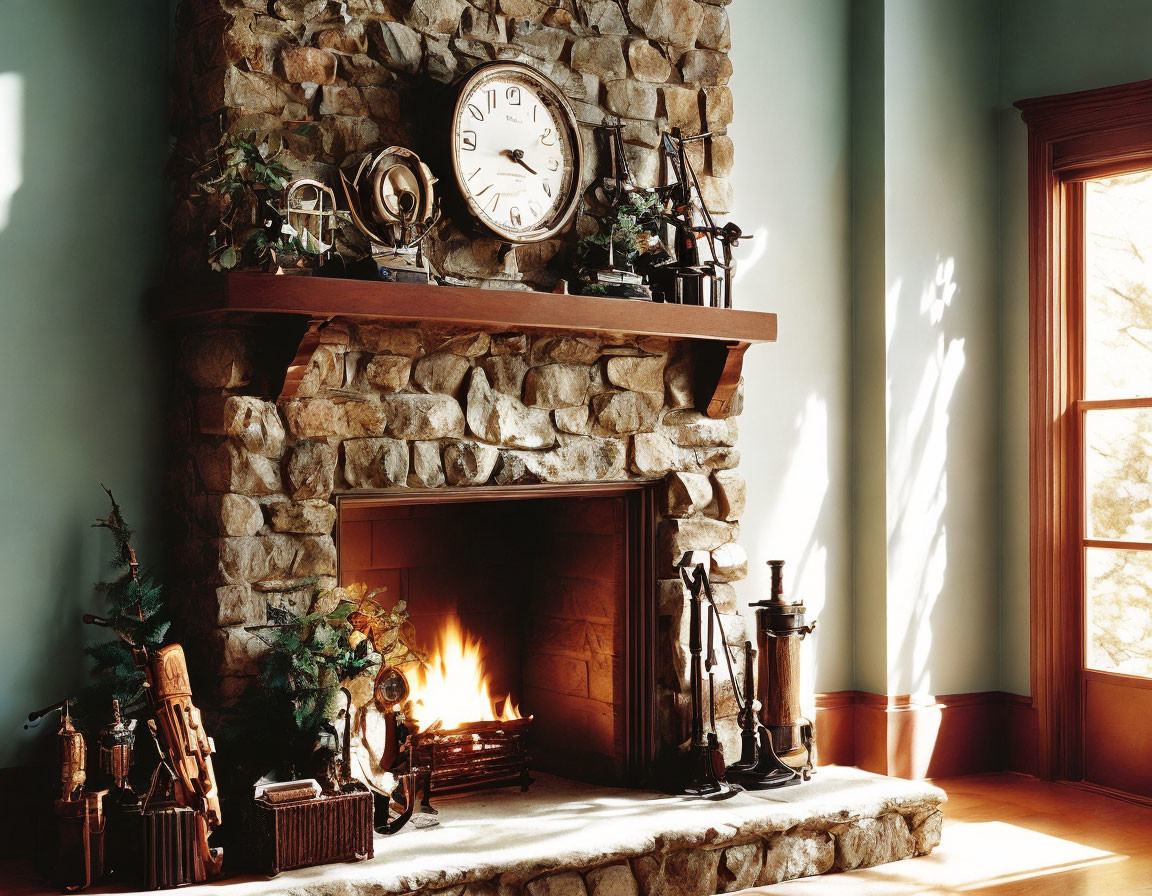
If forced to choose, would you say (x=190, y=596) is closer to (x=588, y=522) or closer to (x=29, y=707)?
(x=29, y=707)

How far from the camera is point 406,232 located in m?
3.67

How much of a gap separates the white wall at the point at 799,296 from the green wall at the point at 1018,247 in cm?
67

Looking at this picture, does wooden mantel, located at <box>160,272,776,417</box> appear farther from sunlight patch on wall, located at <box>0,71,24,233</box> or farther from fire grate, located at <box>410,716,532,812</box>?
fire grate, located at <box>410,716,532,812</box>

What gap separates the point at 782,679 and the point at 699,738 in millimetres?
346

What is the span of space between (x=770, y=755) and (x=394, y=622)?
130cm

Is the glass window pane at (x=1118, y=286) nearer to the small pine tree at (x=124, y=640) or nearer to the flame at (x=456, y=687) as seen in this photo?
→ the flame at (x=456, y=687)

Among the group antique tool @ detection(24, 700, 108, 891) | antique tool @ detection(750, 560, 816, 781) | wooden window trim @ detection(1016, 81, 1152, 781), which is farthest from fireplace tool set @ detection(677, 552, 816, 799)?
antique tool @ detection(24, 700, 108, 891)

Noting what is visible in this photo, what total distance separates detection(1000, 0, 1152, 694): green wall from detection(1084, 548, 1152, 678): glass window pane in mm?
241

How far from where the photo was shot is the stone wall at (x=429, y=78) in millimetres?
3516

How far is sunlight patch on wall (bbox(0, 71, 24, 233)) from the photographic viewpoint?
3.51 m

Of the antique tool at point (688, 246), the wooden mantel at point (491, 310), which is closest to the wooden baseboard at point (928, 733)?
the wooden mantel at point (491, 310)

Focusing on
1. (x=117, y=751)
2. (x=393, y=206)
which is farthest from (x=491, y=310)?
(x=117, y=751)

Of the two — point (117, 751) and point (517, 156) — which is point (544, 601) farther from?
point (117, 751)

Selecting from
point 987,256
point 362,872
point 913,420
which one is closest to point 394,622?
point 362,872
